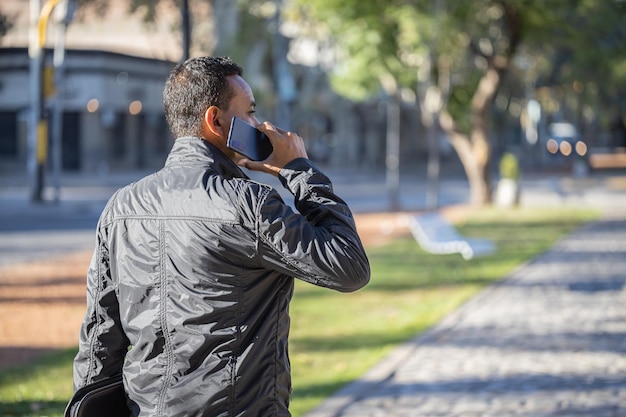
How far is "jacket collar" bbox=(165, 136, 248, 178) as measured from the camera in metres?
2.84

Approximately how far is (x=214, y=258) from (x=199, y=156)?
11.9 inches

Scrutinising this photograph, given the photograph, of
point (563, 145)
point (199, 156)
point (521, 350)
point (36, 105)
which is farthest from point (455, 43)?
point (563, 145)

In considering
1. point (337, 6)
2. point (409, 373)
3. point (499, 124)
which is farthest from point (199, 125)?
point (499, 124)

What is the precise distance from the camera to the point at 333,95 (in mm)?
56219

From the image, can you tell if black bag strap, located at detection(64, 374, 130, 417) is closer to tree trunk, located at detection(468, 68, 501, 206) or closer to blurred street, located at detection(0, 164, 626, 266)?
blurred street, located at detection(0, 164, 626, 266)

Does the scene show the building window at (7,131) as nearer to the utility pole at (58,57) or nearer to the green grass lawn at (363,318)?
the utility pole at (58,57)

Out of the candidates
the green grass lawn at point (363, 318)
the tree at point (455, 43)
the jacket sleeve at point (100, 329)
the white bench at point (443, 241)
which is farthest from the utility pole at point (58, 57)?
the jacket sleeve at point (100, 329)

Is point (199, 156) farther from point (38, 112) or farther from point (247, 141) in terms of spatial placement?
point (38, 112)

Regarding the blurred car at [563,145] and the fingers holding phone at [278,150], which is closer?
the fingers holding phone at [278,150]

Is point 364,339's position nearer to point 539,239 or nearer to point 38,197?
point 539,239

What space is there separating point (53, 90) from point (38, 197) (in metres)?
3.44

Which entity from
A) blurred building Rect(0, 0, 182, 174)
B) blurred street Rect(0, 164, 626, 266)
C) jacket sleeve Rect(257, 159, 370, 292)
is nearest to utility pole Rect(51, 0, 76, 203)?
blurred street Rect(0, 164, 626, 266)

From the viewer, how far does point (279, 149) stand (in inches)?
115

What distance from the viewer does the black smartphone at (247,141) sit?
2.82 meters
